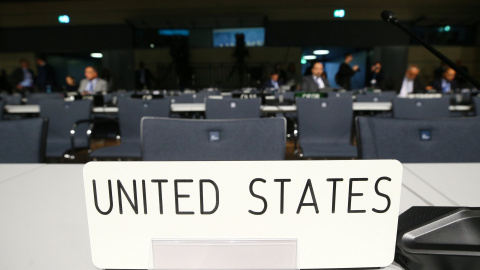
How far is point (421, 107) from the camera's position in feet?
8.20

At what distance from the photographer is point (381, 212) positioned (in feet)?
1.32

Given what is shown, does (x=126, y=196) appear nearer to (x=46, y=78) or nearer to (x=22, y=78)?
(x=46, y=78)

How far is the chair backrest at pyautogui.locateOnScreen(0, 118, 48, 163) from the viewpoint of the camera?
1.59 meters

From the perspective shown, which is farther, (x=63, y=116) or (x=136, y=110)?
(x=63, y=116)

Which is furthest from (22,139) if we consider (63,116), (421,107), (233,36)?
(233,36)

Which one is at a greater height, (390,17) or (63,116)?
(390,17)

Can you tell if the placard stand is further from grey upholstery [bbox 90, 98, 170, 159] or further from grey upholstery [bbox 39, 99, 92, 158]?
grey upholstery [bbox 39, 99, 92, 158]

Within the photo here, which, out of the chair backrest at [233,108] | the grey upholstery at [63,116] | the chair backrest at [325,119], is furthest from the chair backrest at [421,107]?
the grey upholstery at [63,116]

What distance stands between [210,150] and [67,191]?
2.03 ft

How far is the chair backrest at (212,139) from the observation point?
122 cm

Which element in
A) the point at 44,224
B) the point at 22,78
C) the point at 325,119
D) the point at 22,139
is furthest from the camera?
the point at 22,78

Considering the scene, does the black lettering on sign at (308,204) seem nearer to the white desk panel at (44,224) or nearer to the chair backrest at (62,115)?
the white desk panel at (44,224)

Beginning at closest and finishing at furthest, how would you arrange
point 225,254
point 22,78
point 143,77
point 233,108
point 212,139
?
point 225,254 < point 212,139 < point 233,108 < point 22,78 < point 143,77

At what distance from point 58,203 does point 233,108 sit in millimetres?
1866
